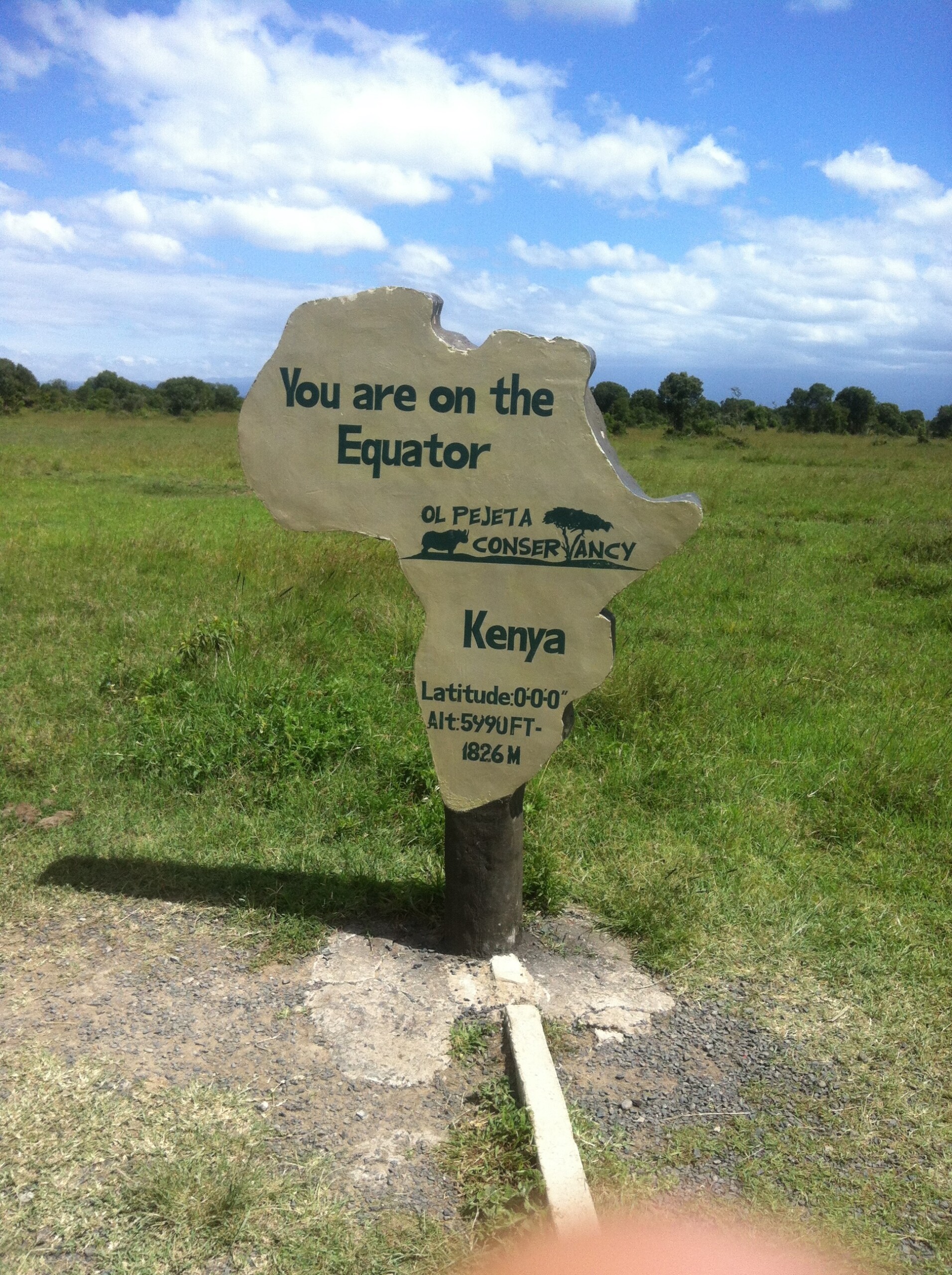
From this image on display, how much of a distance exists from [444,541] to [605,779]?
5.25ft

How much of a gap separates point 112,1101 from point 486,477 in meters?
1.70

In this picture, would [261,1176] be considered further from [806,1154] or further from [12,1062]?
[806,1154]

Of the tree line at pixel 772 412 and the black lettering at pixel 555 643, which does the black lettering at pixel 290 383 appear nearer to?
the black lettering at pixel 555 643

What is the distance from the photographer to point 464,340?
252 cm

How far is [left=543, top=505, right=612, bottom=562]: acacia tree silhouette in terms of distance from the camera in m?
2.43

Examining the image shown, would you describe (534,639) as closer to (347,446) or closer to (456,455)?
(456,455)

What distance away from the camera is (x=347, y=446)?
2533mm

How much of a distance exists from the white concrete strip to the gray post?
0.92 feet

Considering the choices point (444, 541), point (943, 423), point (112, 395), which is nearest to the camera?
point (444, 541)

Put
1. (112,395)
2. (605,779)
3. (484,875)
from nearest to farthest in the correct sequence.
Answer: (484,875)
(605,779)
(112,395)

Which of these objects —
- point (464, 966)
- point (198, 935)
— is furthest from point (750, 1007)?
point (198, 935)

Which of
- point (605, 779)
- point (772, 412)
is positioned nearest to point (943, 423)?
point (772, 412)

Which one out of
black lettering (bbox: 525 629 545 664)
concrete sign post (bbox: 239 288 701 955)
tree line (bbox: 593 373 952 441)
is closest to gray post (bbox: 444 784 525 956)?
concrete sign post (bbox: 239 288 701 955)

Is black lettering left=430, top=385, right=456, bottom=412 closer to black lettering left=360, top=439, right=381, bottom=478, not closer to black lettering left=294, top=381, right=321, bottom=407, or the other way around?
black lettering left=360, top=439, right=381, bottom=478
